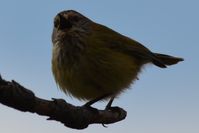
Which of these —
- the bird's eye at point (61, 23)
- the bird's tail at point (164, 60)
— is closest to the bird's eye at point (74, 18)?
the bird's eye at point (61, 23)

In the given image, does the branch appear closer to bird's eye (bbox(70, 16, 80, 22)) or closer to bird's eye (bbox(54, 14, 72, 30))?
bird's eye (bbox(54, 14, 72, 30))

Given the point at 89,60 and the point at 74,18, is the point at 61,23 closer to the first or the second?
the point at 74,18

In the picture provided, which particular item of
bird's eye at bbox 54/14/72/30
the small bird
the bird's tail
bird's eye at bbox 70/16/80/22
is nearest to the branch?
the small bird

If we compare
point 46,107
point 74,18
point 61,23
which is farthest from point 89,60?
point 46,107

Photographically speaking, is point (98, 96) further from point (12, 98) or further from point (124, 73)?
point (12, 98)

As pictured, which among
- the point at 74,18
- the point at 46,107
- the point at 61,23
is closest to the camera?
the point at 46,107

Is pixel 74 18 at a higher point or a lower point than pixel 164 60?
higher

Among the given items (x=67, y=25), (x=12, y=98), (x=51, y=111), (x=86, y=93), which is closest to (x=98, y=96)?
(x=86, y=93)

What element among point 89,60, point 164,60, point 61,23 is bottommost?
point 164,60
